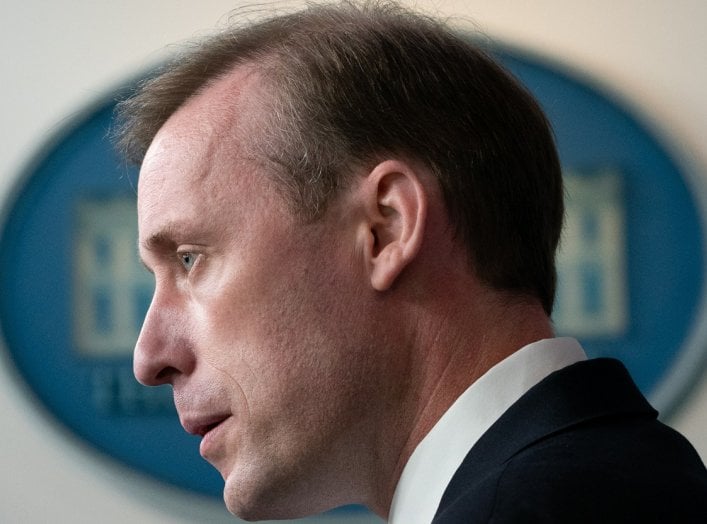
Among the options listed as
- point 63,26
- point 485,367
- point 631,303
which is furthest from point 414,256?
point 63,26

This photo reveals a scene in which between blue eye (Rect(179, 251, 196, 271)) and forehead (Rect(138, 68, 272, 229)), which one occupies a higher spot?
forehead (Rect(138, 68, 272, 229))

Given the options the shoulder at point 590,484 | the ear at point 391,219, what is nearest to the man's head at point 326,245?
the ear at point 391,219

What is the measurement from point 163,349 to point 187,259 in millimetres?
67

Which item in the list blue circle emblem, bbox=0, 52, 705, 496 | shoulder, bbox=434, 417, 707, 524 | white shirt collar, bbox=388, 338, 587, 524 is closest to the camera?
shoulder, bbox=434, 417, 707, 524

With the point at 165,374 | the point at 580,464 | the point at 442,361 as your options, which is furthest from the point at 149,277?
the point at 580,464

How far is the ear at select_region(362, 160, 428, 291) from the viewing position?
0.73 metres

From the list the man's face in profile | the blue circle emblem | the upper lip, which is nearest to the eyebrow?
the man's face in profile

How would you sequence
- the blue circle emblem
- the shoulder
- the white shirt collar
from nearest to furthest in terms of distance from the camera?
the shoulder, the white shirt collar, the blue circle emblem

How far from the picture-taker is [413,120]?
0.78 metres

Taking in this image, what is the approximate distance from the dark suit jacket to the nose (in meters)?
0.22

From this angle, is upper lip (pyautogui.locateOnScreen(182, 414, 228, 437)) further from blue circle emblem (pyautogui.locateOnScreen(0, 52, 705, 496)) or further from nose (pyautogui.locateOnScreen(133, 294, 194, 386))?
blue circle emblem (pyautogui.locateOnScreen(0, 52, 705, 496))

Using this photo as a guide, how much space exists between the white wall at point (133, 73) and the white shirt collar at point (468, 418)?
0.82 m

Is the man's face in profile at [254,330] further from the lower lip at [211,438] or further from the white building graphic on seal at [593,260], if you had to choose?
the white building graphic on seal at [593,260]

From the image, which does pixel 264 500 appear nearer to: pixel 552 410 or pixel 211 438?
pixel 211 438
